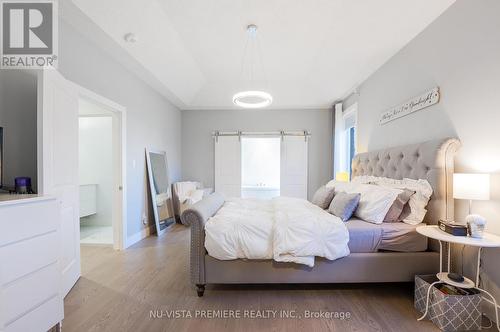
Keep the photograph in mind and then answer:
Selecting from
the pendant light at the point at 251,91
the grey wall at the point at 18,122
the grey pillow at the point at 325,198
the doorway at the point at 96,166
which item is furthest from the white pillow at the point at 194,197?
the grey wall at the point at 18,122

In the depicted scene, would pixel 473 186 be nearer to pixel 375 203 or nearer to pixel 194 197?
pixel 375 203

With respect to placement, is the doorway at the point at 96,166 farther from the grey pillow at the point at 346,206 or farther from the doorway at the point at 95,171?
the grey pillow at the point at 346,206

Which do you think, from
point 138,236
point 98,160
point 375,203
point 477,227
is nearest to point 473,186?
point 477,227

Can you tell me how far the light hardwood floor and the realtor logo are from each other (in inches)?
77.8

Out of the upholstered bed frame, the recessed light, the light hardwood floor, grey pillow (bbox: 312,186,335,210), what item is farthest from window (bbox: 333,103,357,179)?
the recessed light

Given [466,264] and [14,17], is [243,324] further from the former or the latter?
[14,17]

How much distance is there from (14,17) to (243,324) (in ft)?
9.52

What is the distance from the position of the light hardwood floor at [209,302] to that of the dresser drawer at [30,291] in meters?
0.37

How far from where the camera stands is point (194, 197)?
461cm

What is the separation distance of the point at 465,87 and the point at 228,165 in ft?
13.8

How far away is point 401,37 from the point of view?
2.59 m

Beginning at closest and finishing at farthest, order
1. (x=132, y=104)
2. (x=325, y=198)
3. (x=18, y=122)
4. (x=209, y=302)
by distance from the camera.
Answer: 1. (x=18, y=122)
2. (x=209, y=302)
3. (x=325, y=198)
4. (x=132, y=104)

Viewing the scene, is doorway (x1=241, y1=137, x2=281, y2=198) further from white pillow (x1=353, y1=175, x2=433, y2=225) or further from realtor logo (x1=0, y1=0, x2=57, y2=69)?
realtor logo (x1=0, y1=0, x2=57, y2=69)

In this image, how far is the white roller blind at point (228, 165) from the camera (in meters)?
5.39
